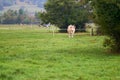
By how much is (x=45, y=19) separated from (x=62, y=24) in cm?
322

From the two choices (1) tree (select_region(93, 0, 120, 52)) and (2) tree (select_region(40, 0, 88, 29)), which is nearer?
(1) tree (select_region(93, 0, 120, 52))

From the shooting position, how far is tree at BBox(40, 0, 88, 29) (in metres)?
60.3

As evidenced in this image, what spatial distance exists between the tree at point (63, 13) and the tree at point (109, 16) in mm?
37648

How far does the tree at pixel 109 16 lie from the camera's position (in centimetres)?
2109

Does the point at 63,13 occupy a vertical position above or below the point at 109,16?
below

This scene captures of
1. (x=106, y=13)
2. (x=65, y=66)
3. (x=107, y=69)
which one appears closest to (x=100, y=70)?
(x=107, y=69)

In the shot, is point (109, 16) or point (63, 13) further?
point (63, 13)

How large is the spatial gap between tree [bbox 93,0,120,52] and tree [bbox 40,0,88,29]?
37648mm

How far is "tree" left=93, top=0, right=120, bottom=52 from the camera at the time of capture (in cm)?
2109

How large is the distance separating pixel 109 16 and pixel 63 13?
40569 millimetres

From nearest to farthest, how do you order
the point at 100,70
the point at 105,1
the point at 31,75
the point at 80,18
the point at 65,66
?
1. the point at 31,75
2. the point at 100,70
3. the point at 65,66
4. the point at 105,1
5. the point at 80,18

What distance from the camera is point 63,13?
61594 millimetres

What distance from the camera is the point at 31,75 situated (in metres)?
14.2

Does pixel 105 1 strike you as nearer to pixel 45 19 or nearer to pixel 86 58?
pixel 86 58
